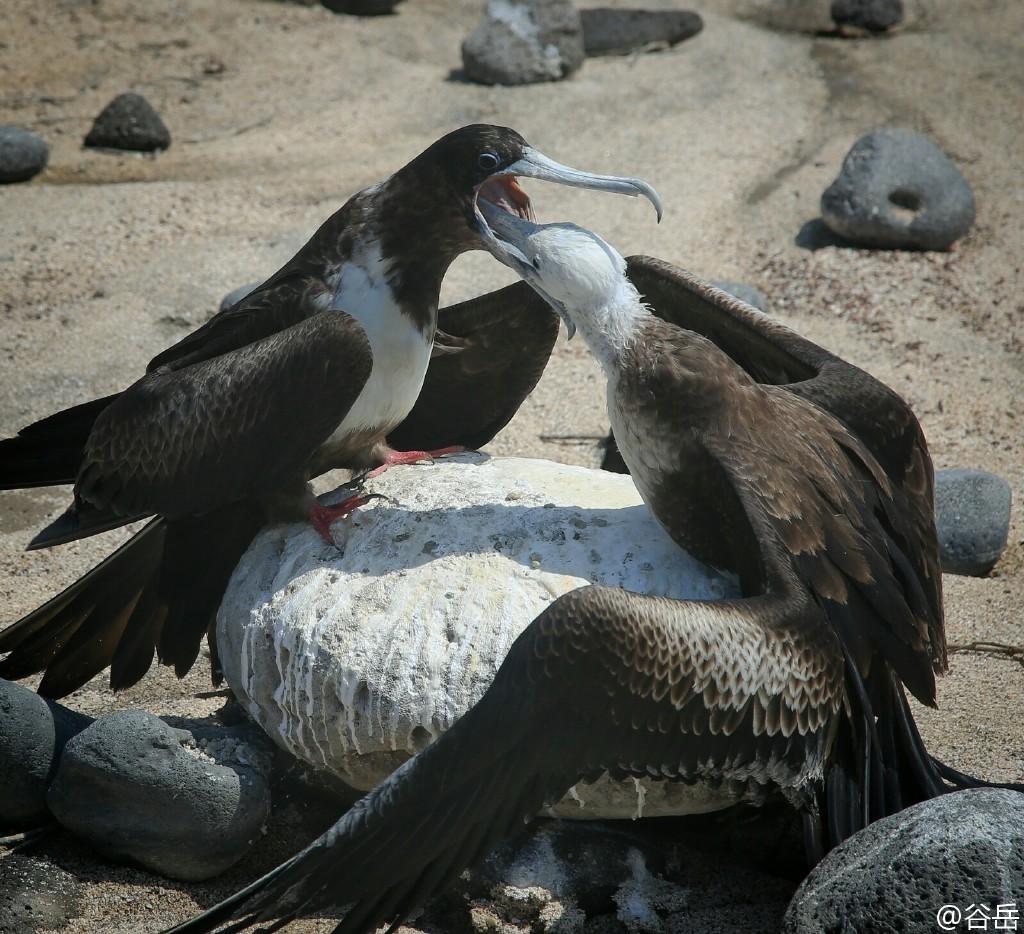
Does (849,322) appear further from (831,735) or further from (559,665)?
(559,665)

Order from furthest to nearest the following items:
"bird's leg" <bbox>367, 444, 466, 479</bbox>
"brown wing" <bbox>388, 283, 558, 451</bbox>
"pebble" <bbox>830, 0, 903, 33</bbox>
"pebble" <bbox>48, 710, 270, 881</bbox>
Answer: "pebble" <bbox>830, 0, 903, 33</bbox>, "brown wing" <bbox>388, 283, 558, 451</bbox>, "bird's leg" <bbox>367, 444, 466, 479</bbox>, "pebble" <bbox>48, 710, 270, 881</bbox>

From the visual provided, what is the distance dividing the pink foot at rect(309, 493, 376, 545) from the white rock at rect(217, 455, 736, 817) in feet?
0.11

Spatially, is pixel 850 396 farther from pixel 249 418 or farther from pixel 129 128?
pixel 129 128

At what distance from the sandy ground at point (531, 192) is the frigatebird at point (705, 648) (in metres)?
0.82

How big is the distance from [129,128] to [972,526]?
7.17m

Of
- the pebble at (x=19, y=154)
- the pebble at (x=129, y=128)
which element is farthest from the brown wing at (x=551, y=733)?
the pebble at (x=129, y=128)

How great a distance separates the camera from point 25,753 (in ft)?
12.8

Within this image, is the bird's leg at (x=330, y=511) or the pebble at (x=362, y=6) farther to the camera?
the pebble at (x=362, y=6)

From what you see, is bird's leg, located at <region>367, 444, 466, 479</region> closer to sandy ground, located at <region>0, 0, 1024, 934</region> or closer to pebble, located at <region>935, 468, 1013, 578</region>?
sandy ground, located at <region>0, 0, 1024, 934</region>

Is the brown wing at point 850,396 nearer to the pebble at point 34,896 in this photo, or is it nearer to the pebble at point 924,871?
the pebble at point 924,871

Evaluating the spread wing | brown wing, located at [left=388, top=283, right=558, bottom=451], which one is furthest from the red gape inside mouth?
the spread wing

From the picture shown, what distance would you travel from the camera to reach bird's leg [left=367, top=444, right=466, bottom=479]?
15.0 ft

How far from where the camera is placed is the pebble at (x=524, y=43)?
10.5 m

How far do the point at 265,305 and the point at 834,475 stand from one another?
204 centimetres
